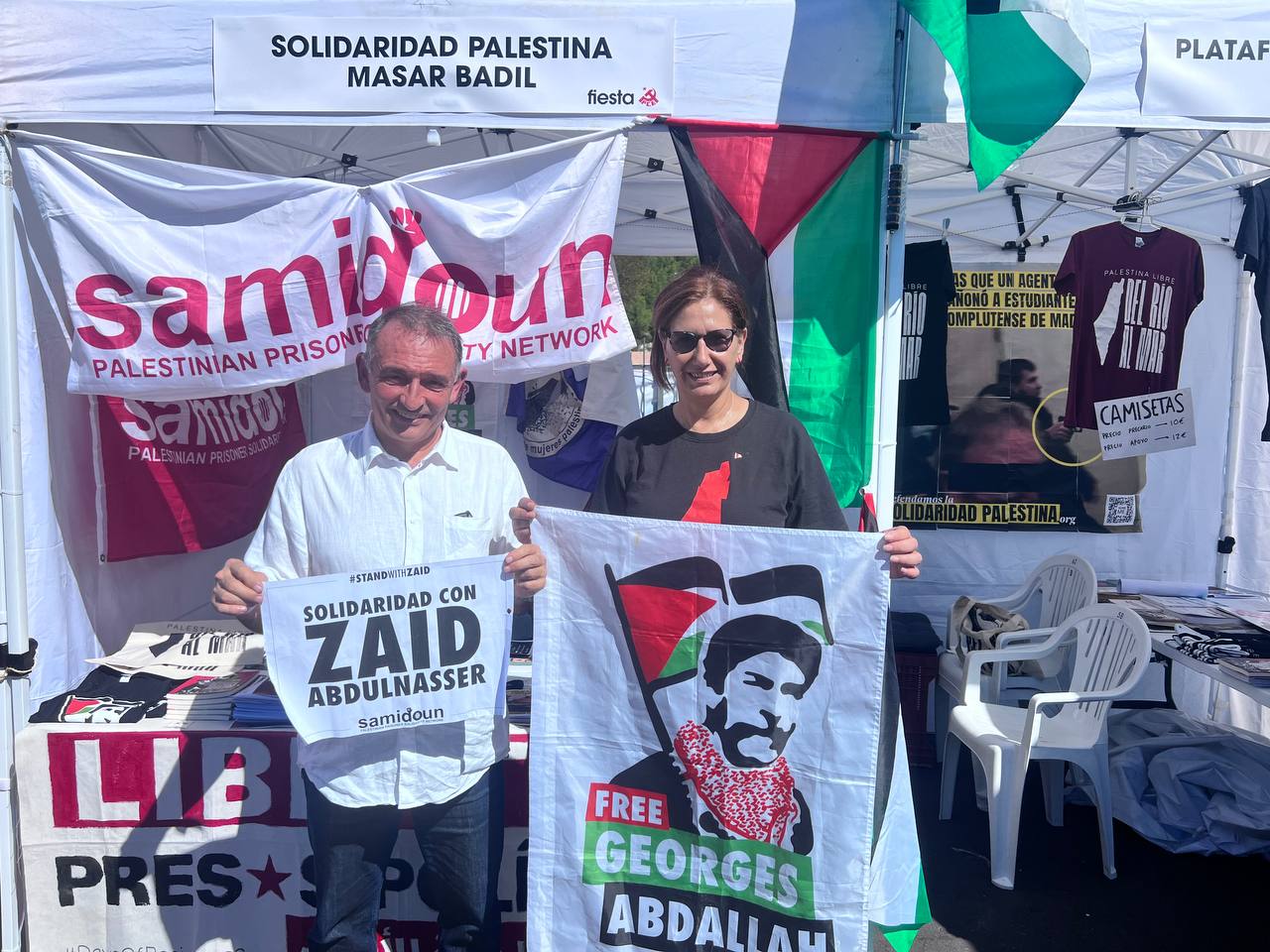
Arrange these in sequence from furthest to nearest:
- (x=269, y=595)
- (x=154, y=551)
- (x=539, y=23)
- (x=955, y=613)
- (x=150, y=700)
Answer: (x=955, y=613)
(x=154, y=551)
(x=150, y=700)
(x=539, y=23)
(x=269, y=595)

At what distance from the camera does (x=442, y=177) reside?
2.95 metres

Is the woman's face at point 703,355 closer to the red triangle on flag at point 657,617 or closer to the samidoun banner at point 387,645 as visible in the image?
the red triangle on flag at point 657,617

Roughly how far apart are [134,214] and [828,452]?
2.24 metres

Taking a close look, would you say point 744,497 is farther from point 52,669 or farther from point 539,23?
point 52,669

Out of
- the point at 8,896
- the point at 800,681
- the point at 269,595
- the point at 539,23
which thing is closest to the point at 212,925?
the point at 8,896

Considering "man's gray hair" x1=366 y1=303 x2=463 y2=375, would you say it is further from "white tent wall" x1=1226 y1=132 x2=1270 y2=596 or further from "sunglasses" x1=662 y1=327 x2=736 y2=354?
"white tent wall" x1=1226 y1=132 x2=1270 y2=596

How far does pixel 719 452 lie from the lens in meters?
2.29

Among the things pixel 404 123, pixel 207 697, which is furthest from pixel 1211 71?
pixel 207 697

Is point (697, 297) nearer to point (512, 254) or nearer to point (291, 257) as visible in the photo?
point (512, 254)

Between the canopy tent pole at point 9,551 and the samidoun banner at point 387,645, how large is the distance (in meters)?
1.23

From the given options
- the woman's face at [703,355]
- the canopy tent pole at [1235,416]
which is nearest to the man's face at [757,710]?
the woman's face at [703,355]

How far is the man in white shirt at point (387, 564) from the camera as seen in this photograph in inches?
87.2

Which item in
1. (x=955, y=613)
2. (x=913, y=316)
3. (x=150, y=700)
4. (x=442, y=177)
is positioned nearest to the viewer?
(x=442, y=177)

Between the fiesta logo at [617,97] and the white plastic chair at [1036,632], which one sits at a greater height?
the fiesta logo at [617,97]
